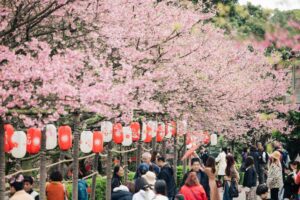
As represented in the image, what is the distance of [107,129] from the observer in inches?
659

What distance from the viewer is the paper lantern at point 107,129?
16.7 meters

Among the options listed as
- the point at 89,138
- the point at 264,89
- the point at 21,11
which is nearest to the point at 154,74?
the point at 89,138

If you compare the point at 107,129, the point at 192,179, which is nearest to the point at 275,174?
the point at 107,129

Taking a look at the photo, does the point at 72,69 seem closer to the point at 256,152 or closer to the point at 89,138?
the point at 89,138

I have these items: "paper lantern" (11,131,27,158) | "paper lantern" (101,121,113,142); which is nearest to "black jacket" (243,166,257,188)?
"paper lantern" (101,121,113,142)

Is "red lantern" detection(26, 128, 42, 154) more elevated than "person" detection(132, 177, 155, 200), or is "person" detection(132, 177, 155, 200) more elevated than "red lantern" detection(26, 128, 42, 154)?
"red lantern" detection(26, 128, 42, 154)

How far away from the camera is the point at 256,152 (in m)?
23.1

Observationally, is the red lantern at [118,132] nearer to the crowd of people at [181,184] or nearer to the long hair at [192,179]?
the crowd of people at [181,184]

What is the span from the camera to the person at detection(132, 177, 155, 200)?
9.92m

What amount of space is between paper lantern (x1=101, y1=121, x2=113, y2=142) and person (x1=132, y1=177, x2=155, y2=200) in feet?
22.0

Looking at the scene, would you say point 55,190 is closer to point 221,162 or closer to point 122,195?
point 122,195

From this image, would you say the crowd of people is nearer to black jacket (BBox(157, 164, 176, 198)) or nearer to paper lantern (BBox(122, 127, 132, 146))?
black jacket (BBox(157, 164, 176, 198))

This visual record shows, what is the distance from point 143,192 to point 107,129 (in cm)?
694

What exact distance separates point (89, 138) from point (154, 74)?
2466 millimetres
